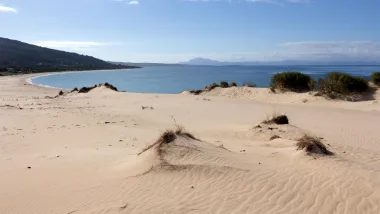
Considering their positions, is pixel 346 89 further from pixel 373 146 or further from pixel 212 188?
pixel 212 188

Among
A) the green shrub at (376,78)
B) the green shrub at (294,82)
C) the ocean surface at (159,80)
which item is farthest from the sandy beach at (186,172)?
the ocean surface at (159,80)

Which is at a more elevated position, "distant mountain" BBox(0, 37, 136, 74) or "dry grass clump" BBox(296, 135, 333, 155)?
"distant mountain" BBox(0, 37, 136, 74)

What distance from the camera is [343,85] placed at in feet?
75.0

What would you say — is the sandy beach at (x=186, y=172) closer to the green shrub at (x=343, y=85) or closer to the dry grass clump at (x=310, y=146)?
the dry grass clump at (x=310, y=146)

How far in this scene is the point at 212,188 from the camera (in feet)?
20.2

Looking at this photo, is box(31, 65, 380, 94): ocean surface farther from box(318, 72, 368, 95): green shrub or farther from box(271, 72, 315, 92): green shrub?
box(318, 72, 368, 95): green shrub

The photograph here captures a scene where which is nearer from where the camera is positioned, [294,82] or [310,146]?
[310,146]

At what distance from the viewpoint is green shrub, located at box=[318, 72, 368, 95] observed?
2288 cm

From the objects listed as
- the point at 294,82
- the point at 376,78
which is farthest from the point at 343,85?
the point at 294,82

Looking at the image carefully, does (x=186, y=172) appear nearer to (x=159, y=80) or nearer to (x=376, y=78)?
(x=376, y=78)

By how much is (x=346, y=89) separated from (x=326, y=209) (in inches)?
754

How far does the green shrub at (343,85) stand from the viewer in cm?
2288

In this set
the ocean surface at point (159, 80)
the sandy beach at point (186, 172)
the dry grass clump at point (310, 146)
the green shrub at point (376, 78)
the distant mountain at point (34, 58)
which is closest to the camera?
the sandy beach at point (186, 172)

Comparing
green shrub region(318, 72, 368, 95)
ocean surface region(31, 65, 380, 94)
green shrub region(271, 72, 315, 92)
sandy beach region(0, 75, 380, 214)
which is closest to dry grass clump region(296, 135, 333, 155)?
sandy beach region(0, 75, 380, 214)
